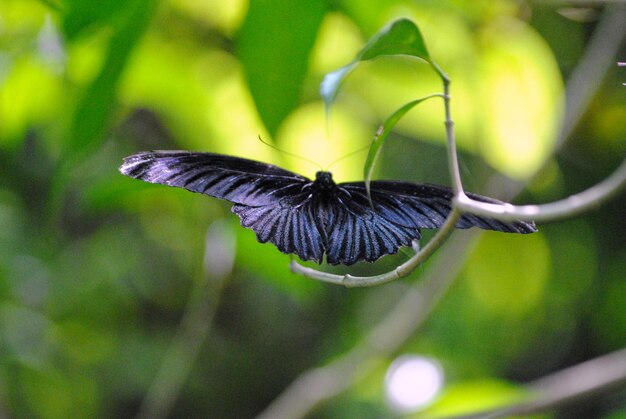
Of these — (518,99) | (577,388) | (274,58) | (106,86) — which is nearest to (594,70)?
(518,99)

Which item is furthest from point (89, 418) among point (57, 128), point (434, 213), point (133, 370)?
point (434, 213)

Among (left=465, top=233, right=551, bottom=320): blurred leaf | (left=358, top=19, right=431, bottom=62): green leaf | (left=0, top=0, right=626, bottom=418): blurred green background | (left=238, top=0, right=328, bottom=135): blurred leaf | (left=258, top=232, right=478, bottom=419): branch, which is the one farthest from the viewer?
(left=465, top=233, right=551, bottom=320): blurred leaf

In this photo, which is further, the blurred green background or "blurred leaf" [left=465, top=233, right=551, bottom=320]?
"blurred leaf" [left=465, top=233, right=551, bottom=320]

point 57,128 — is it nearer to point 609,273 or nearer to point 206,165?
point 206,165

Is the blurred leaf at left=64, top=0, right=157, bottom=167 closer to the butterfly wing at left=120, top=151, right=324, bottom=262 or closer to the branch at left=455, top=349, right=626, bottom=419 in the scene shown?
the butterfly wing at left=120, top=151, right=324, bottom=262

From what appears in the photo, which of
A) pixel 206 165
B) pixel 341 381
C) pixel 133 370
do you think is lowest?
pixel 206 165

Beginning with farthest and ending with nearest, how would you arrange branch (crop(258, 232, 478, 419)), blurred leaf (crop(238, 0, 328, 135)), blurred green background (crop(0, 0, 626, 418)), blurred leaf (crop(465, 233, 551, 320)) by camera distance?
blurred leaf (crop(465, 233, 551, 320)) < branch (crop(258, 232, 478, 419)) < blurred green background (crop(0, 0, 626, 418)) < blurred leaf (crop(238, 0, 328, 135))

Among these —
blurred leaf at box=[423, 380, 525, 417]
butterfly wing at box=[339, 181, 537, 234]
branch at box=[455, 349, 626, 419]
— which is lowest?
butterfly wing at box=[339, 181, 537, 234]

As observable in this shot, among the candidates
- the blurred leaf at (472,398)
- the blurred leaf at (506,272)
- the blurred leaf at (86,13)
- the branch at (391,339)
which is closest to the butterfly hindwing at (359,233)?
the blurred leaf at (86,13)

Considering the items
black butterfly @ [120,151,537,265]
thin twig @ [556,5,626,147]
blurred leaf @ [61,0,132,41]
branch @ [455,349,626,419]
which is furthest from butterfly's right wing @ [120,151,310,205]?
thin twig @ [556,5,626,147]

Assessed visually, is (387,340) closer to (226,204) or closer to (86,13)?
(226,204)
